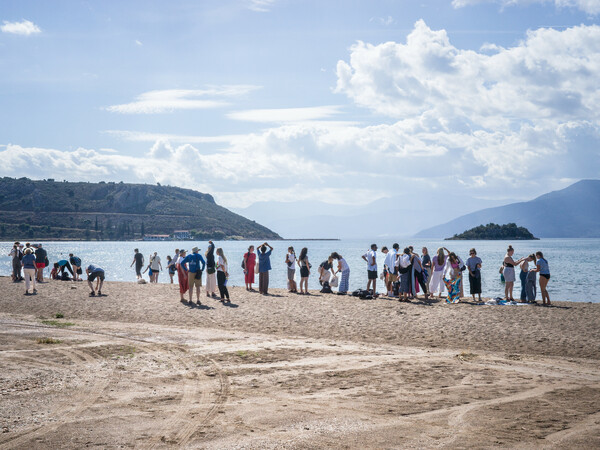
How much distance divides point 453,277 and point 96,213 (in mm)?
168018

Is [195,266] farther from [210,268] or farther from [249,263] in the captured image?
[249,263]

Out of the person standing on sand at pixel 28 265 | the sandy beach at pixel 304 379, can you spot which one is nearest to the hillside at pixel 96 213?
the person standing on sand at pixel 28 265

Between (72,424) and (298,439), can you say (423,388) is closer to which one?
(298,439)

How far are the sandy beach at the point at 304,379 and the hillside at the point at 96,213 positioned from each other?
145 m

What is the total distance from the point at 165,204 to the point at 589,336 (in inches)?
7357

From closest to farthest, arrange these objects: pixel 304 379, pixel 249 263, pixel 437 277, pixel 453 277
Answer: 1. pixel 304 379
2. pixel 453 277
3. pixel 437 277
4. pixel 249 263

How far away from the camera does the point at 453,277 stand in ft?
62.1

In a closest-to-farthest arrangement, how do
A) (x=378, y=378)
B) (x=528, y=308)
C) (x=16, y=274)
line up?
(x=378, y=378) < (x=528, y=308) < (x=16, y=274)

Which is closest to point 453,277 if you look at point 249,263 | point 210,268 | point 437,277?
point 437,277

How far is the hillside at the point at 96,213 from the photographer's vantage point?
5935 inches

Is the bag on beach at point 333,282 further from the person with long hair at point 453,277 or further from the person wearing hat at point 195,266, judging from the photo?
the person wearing hat at point 195,266

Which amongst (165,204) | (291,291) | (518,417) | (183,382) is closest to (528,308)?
(291,291)

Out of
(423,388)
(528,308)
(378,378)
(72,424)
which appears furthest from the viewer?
(528,308)

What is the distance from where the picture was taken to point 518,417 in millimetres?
6742
